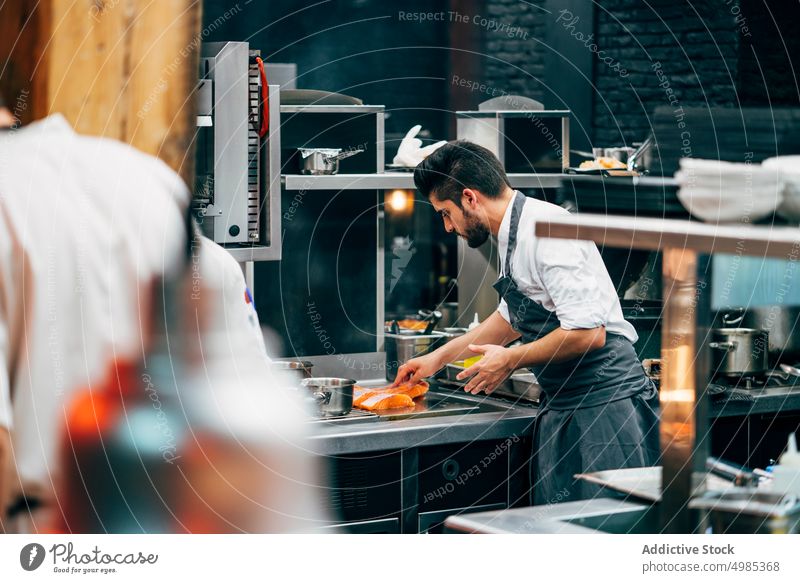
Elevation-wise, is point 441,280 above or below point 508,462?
above

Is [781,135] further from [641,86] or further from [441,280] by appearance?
[441,280]

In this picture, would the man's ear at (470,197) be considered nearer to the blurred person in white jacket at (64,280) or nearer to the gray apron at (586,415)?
the gray apron at (586,415)

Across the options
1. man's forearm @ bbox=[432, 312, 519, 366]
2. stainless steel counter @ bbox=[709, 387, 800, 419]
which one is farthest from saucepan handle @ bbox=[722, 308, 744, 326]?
man's forearm @ bbox=[432, 312, 519, 366]

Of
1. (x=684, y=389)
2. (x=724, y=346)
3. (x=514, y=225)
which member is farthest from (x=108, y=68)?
(x=724, y=346)

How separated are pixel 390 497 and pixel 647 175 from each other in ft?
4.63

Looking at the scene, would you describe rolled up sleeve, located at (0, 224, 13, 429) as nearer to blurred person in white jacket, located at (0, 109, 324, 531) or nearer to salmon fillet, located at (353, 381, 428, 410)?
blurred person in white jacket, located at (0, 109, 324, 531)

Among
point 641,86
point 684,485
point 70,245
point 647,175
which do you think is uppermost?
point 641,86

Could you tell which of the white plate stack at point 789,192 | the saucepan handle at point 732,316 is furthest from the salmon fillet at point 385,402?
the white plate stack at point 789,192

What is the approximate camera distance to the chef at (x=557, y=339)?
8.27 feet

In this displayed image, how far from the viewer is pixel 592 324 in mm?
2500

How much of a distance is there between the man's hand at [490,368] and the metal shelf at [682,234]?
48.2 inches

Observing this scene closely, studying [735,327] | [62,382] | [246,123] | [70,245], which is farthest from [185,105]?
[735,327]

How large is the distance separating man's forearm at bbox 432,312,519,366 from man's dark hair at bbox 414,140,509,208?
14.1 inches
